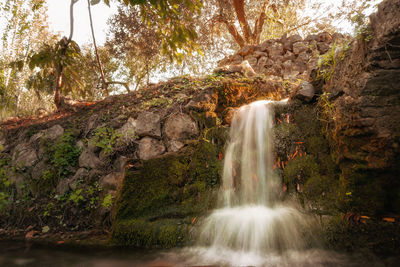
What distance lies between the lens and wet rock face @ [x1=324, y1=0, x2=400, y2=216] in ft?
8.14

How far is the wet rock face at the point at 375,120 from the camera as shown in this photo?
2480 millimetres

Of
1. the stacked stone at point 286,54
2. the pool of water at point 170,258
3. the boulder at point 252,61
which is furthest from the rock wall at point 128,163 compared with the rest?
the boulder at point 252,61

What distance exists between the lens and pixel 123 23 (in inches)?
467

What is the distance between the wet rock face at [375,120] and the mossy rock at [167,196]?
1951 mm

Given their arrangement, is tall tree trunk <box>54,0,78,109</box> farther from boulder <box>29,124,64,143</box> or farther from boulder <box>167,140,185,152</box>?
boulder <box>167,140,185,152</box>

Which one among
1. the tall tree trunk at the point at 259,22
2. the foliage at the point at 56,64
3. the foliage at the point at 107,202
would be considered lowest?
the foliage at the point at 107,202

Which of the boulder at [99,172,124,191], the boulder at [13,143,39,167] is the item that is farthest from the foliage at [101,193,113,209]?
the boulder at [13,143,39,167]

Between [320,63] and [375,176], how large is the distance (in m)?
2.17

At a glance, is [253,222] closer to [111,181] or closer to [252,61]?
[111,181]

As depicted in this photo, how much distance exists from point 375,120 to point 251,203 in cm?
195

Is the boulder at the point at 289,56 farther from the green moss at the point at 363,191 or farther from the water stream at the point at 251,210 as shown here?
the green moss at the point at 363,191

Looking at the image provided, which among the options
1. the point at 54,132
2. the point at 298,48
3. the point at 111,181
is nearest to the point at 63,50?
the point at 54,132

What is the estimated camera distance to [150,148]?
502 centimetres

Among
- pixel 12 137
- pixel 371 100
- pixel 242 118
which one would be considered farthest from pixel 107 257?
pixel 12 137
